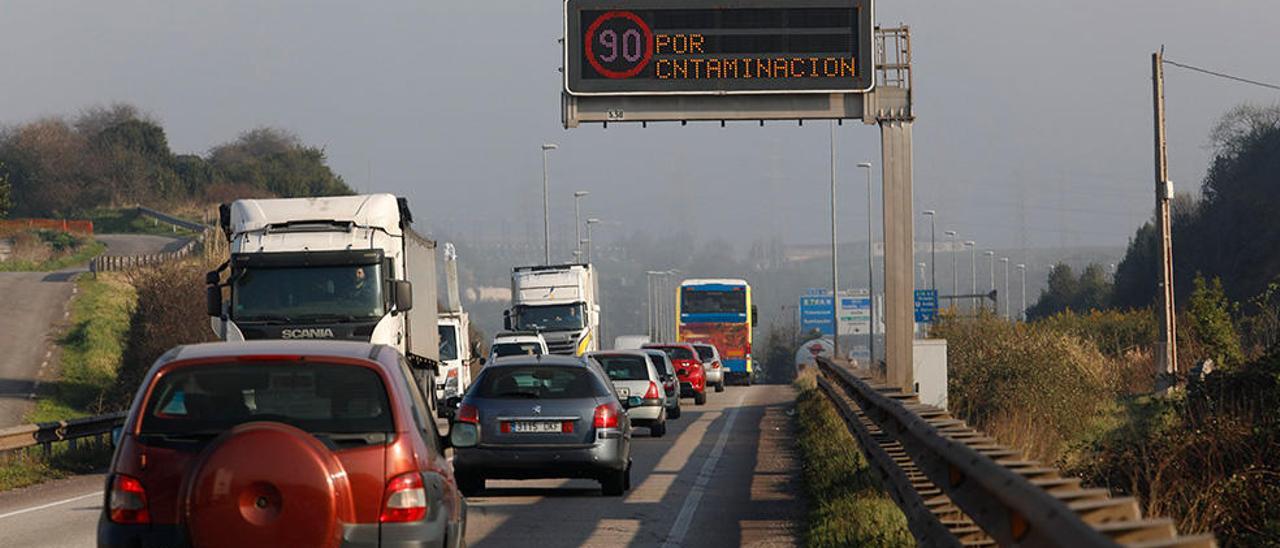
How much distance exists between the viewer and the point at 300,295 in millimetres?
25250

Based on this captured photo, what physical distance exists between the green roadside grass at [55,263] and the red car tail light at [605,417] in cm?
6289

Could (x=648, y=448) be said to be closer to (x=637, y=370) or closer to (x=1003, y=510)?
(x=637, y=370)

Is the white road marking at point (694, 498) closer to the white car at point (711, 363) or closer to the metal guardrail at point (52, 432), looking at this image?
the metal guardrail at point (52, 432)

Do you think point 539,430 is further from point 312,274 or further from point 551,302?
point 551,302

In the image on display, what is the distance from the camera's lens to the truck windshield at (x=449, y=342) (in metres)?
42.1

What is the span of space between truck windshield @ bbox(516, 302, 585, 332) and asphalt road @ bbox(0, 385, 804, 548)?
26.7 meters

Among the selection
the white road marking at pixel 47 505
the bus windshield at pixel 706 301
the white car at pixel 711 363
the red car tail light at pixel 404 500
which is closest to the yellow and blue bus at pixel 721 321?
the bus windshield at pixel 706 301

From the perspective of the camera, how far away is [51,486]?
2278 cm

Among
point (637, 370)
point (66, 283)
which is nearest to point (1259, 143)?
point (66, 283)

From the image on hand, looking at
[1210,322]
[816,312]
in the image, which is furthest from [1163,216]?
[816,312]

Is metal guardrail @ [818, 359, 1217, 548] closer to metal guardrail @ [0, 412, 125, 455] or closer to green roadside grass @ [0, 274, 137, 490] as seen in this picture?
metal guardrail @ [0, 412, 125, 455]

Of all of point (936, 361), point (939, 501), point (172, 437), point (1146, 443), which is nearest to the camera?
point (172, 437)

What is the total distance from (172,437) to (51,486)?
15.3m

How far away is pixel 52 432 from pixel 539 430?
10.2 metres
